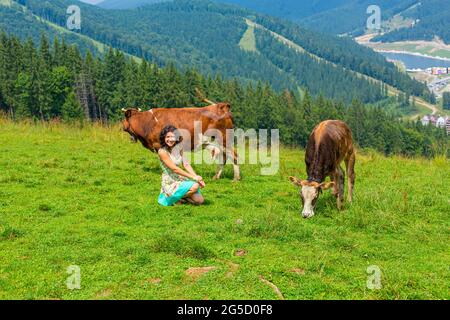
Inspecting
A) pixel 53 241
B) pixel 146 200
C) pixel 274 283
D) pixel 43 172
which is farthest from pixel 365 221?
pixel 43 172

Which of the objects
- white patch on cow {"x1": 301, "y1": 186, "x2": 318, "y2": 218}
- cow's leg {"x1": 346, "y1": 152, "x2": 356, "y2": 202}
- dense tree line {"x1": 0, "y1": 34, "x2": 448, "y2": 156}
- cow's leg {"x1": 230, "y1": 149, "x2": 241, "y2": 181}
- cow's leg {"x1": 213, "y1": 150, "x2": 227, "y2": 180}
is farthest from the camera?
dense tree line {"x1": 0, "y1": 34, "x2": 448, "y2": 156}

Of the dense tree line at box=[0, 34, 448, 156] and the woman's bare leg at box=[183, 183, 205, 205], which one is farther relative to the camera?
the dense tree line at box=[0, 34, 448, 156]

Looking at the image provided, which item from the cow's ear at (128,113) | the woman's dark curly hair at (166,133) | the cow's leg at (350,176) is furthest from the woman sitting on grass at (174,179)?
the cow's ear at (128,113)

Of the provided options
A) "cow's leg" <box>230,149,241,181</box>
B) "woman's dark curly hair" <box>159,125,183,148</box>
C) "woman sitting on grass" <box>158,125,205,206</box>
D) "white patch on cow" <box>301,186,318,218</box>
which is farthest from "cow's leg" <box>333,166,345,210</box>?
"woman's dark curly hair" <box>159,125,183,148</box>

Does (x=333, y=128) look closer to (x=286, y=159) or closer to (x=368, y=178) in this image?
(x=368, y=178)

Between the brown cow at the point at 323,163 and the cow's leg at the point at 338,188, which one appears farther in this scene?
the cow's leg at the point at 338,188

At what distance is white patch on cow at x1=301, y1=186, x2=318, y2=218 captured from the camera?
10.1m

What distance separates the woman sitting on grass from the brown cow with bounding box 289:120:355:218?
7.83 feet

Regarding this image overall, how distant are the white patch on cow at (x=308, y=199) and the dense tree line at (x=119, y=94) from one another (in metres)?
27.5

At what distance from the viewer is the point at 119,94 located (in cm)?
7706

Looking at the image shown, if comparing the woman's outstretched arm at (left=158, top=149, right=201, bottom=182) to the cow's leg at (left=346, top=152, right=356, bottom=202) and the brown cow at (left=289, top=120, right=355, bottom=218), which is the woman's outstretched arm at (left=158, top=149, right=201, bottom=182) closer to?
the brown cow at (left=289, top=120, right=355, bottom=218)

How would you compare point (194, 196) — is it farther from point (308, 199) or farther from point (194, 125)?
point (194, 125)

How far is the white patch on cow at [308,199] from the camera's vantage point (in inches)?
400

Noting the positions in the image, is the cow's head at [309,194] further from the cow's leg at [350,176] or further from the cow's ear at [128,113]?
the cow's ear at [128,113]
